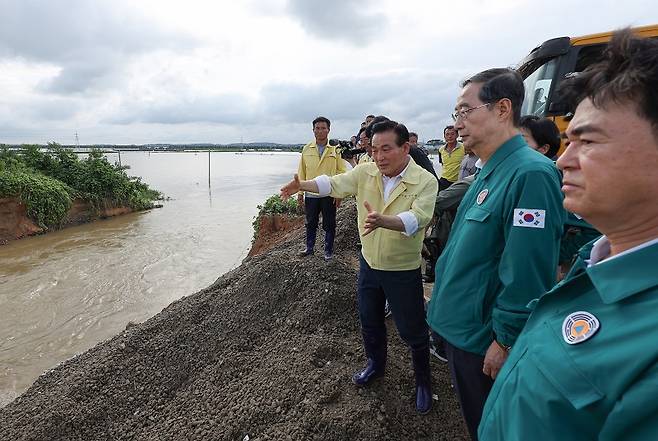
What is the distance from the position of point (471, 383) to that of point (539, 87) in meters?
4.41

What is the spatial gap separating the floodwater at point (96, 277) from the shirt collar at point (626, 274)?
7524 millimetres

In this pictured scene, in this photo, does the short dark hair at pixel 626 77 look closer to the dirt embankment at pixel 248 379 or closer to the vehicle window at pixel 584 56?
the dirt embankment at pixel 248 379

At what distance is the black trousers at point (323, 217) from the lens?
4977mm

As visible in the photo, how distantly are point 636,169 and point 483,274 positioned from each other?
0.91 metres

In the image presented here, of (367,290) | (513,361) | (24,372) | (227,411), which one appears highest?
(513,361)

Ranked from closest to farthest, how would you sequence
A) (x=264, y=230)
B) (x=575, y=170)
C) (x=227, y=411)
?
1. (x=575, y=170)
2. (x=227, y=411)
3. (x=264, y=230)

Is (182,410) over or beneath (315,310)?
beneath

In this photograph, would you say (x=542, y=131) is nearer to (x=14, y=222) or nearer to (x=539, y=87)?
(x=539, y=87)

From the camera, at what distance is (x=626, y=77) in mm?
771

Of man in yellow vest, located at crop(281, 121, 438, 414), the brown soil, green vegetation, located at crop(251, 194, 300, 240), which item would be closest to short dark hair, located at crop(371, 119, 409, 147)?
man in yellow vest, located at crop(281, 121, 438, 414)

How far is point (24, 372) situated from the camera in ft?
20.3

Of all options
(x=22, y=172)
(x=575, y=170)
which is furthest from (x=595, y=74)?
(x=22, y=172)

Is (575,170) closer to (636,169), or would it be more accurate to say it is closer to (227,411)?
(636,169)

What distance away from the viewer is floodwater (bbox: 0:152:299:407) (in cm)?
704
